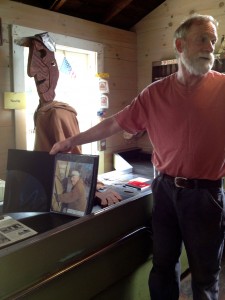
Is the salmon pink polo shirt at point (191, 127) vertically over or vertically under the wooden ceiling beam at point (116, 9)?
under

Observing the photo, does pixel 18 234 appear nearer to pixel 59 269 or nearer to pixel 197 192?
pixel 59 269

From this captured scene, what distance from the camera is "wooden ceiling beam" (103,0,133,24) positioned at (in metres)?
2.28

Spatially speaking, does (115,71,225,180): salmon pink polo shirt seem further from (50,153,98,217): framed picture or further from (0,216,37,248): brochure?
(0,216,37,248): brochure

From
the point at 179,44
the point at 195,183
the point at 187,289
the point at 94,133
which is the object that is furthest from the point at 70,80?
the point at 187,289

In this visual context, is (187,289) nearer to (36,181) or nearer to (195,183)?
(195,183)

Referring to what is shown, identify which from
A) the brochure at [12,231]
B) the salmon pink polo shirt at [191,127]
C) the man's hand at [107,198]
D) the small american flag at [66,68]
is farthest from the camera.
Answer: the small american flag at [66,68]

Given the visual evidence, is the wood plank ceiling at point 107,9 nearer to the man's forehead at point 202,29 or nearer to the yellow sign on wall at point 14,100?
the yellow sign on wall at point 14,100

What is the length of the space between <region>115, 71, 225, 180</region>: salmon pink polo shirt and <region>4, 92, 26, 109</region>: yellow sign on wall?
101 cm

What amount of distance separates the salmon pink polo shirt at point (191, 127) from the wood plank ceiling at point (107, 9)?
1272 mm

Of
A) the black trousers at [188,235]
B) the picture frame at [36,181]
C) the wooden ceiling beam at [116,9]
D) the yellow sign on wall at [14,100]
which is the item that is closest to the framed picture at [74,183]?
the picture frame at [36,181]

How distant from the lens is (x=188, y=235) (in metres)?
1.18

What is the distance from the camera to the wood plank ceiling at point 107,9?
2.08 meters

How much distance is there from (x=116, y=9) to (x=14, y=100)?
3.66 ft

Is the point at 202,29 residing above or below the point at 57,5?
below
